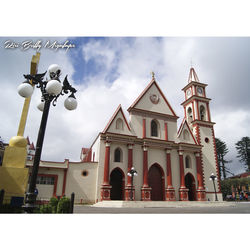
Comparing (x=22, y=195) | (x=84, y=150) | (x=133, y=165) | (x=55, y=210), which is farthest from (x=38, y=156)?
(x=84, y=150)

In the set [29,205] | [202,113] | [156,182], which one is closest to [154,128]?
[156,182]

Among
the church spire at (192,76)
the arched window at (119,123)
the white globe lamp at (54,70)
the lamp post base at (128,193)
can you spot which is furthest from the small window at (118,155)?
the white globe lamp at (54,70)

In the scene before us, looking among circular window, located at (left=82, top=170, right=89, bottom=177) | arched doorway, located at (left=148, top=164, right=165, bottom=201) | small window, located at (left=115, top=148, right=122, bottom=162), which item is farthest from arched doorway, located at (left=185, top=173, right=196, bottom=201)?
circular window, located at (left=82, top=170, right=89, bottom=177)

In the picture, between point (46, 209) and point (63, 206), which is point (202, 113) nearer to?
point (63, 206)

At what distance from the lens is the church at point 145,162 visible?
73.7ft

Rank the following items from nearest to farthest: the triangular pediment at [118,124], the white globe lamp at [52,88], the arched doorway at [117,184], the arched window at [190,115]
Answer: the white globe lamp at [52,88] < the arched doorway at [117,184] < the triangular pediment at [118,124] < the arched window at [190,115]

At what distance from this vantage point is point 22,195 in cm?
971

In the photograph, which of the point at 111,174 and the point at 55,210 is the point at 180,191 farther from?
the point at 55,210

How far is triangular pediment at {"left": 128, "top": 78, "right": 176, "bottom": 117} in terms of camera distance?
90.0 feet

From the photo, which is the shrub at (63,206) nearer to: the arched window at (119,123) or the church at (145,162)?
the church at (145,162)

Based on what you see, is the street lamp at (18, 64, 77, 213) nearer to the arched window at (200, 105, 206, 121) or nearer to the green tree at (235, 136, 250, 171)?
the arched window at (200, 105, 206, 121)

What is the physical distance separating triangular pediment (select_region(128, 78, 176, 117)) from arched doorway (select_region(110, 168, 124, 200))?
25.9ft

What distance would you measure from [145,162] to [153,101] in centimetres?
843

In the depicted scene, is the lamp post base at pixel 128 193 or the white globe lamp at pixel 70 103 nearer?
the white globe lamp at pixel 70 103
